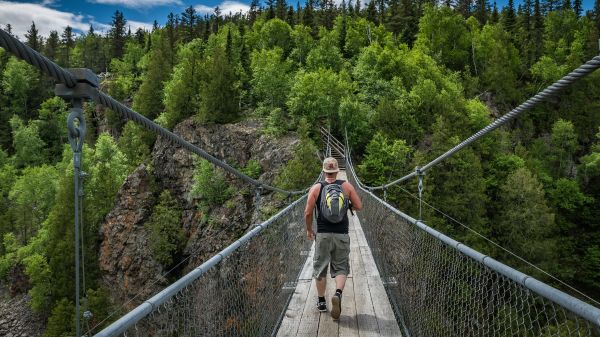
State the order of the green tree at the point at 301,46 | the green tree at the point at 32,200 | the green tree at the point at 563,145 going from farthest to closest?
the green tree at the point at 301,46 < the green tree at the point at 32,200 < the green tree at the point at 563,145

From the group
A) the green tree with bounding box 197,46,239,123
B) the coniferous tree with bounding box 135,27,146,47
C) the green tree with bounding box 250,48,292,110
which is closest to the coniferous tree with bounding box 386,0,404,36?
the green tree with bounding box 250,48,292,110

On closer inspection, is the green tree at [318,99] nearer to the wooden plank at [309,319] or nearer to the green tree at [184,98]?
the green tree at [184,98]

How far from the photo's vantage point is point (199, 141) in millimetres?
27531

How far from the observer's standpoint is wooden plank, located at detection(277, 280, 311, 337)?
2.99 metres

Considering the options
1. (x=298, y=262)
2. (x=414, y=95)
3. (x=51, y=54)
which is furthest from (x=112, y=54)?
(x=298, y=262)

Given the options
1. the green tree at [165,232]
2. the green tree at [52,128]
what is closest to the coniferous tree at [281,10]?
the green tree at [52,128]

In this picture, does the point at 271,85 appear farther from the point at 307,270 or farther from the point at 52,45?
the point at 52,45

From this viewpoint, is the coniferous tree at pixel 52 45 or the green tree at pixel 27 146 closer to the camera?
the green tree at pixel 27 146

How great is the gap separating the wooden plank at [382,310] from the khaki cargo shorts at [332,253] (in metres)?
0.44

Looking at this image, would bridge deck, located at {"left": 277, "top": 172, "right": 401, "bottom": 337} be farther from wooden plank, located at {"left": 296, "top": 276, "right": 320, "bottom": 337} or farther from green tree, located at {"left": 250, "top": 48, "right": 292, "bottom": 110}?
green tree, located at {"left": 250, "top": 48, "right": 292, "bottom": 110}

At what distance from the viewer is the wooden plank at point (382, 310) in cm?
293

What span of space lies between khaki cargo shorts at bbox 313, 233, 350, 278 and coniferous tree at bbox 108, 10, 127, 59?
67.2 meters

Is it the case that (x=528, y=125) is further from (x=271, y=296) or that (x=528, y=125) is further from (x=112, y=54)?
(x=112, y=54)

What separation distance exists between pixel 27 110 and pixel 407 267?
63.3 metres
